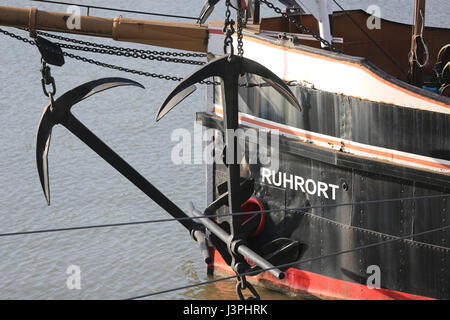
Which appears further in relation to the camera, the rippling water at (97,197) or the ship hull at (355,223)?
the rippling water at (97,197)

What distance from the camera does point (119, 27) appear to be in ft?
26.6

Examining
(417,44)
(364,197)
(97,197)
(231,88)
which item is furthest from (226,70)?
(97,197)

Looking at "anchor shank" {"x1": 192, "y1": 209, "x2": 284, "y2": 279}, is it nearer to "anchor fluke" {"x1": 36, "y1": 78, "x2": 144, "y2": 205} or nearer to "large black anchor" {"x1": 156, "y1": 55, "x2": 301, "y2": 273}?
"large black anchor" {"x1": 156, "y1": 55, "x2": 301, "y2": 273}

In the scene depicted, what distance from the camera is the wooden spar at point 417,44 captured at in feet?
27.3

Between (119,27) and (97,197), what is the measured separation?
4.95 meters

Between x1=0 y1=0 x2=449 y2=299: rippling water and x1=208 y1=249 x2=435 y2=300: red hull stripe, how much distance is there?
182mm

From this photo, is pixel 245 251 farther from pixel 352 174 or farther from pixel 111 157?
pixel 111 157

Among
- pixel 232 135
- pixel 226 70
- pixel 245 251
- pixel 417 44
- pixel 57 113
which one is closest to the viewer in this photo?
pixel 226 70

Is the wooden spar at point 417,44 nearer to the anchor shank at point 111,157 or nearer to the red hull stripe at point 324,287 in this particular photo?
the red hull stripe at point 324,287

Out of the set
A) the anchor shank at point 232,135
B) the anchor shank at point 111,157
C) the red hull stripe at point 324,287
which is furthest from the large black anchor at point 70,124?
the red hull stripe at point 324,287

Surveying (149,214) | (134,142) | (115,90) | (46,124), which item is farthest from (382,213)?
(115,90)

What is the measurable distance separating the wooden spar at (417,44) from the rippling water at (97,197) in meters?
2.98

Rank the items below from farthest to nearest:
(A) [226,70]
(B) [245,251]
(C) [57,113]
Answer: (B) [245,251]
(C) [57,113]
(A) [226,70]

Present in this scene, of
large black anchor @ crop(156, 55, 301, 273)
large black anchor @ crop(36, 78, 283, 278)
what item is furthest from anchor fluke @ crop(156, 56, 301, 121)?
large black anchor @ crop(36, 78, 283, 278)
